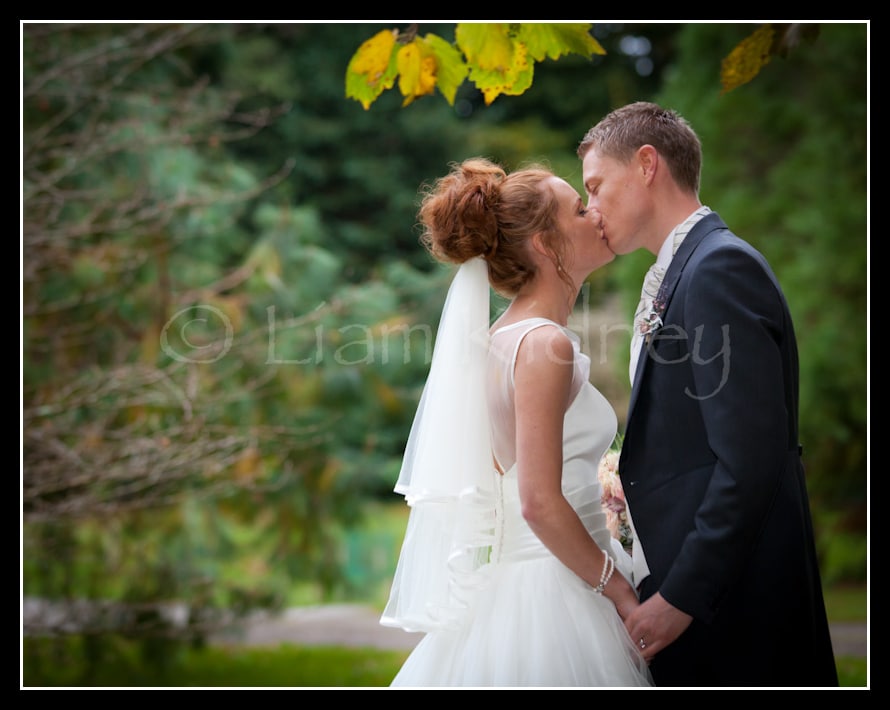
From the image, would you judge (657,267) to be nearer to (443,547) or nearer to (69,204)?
(443,547)

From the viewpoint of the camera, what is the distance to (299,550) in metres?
7.06

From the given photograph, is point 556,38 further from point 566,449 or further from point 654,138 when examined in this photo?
point 566,449

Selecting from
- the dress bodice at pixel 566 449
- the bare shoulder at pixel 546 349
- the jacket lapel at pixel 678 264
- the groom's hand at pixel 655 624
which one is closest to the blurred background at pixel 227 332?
the dress bodice at pixel 566 449

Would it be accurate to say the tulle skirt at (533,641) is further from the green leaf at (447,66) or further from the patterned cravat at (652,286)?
the green leaf at (447,66)

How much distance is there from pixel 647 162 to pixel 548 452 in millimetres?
763

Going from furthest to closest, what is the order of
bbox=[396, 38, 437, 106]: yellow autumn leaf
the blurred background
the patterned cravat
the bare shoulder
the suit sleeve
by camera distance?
the blurred background, the patterned cravat, the bare shoulder, bbox=[396, 38, 437, 106]: yellow autumn leaf, the suit sleeve

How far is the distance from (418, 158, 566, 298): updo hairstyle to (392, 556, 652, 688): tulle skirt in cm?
74

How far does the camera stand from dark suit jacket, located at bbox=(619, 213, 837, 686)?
199 centimetres

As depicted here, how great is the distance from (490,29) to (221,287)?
437cm

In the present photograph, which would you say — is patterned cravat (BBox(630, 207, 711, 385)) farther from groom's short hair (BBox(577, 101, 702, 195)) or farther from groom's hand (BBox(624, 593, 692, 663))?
groom's hand (BBox(624, 593, 692, 663))

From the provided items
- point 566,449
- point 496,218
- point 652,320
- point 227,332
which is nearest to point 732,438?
point 652,320

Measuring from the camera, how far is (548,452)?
85.1 inches

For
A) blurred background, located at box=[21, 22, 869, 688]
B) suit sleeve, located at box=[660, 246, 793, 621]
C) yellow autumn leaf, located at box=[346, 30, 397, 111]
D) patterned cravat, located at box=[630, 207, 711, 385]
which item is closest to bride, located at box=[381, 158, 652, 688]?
patterned cravat, located at box=[630, 207, 711, 385]

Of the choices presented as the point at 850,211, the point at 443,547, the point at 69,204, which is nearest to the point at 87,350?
the point at 69,204
